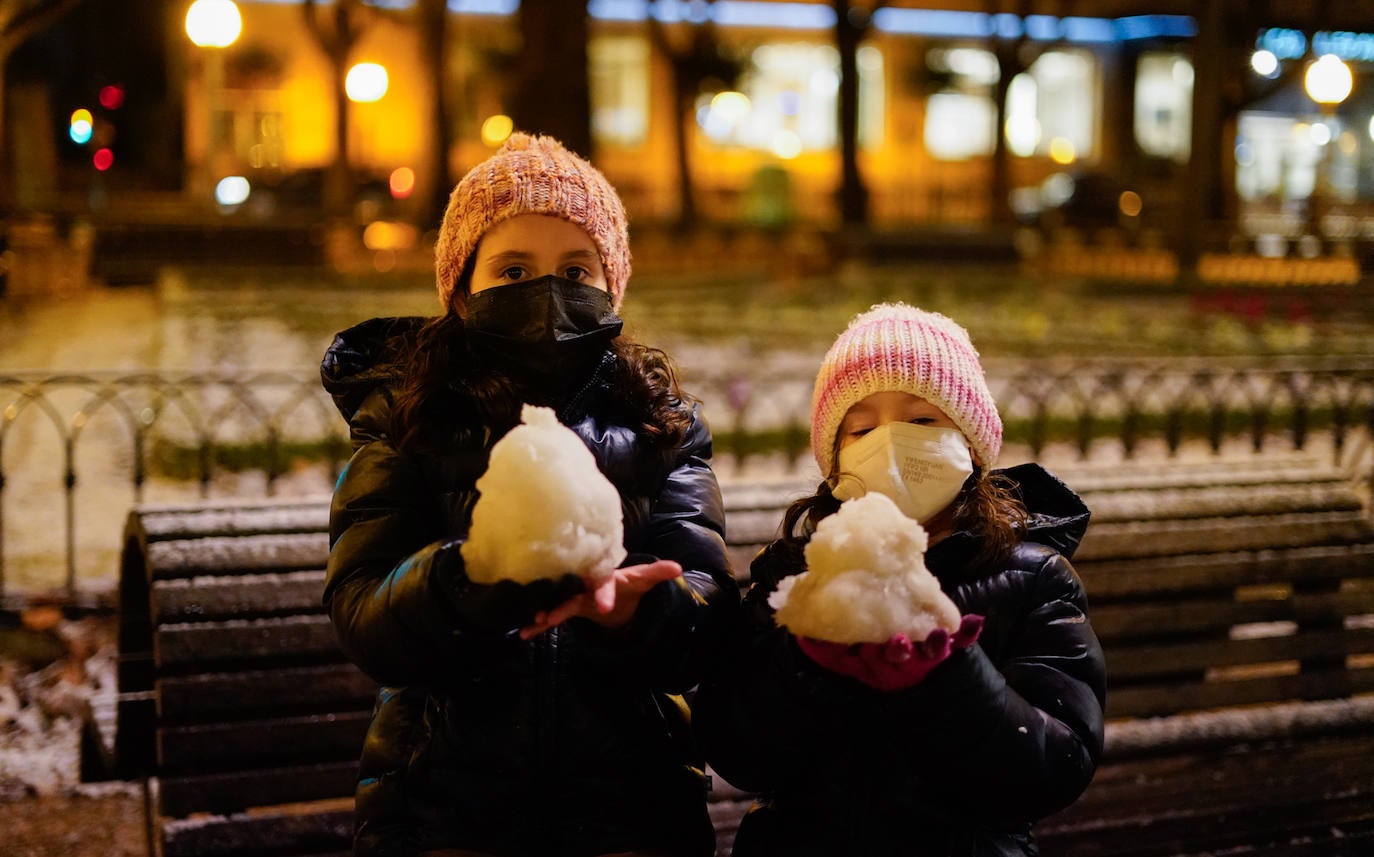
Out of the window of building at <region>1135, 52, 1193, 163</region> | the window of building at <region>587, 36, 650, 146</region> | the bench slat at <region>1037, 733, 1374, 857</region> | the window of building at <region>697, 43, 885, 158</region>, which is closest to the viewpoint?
the bench slat at <region>1037, 733, 1374, 857</region>

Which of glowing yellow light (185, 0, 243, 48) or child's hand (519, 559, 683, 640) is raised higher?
glowing yellow light (185, 0, 243, 48)

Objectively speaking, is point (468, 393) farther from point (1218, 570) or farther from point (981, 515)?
point (1218, 570)

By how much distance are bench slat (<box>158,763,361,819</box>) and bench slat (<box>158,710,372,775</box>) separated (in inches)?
1.0

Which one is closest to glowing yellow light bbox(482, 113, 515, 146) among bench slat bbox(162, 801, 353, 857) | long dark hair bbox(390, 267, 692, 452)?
bench slat bbox(162, 801, 353, 857)

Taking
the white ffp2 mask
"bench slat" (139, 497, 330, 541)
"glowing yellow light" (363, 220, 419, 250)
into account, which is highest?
"glowing yellow light" (363, 220, 419, 250)

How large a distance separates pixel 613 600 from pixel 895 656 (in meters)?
0.43

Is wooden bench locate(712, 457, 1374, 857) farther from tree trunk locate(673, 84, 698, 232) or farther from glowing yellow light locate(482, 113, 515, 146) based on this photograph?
glowing yellow light locate(482, 113, 515, 146)

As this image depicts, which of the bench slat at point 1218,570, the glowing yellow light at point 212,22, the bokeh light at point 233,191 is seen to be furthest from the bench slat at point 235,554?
the bokeh light at point 233,191

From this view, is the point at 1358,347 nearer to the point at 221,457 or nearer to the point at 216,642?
the point at 221,457

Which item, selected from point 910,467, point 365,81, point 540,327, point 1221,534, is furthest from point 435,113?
point 910,467

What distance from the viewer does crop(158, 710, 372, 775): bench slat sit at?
3.27 metres

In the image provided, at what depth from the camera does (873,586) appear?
2021 mm

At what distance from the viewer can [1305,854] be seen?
12.0 feet

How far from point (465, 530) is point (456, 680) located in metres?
0.26
